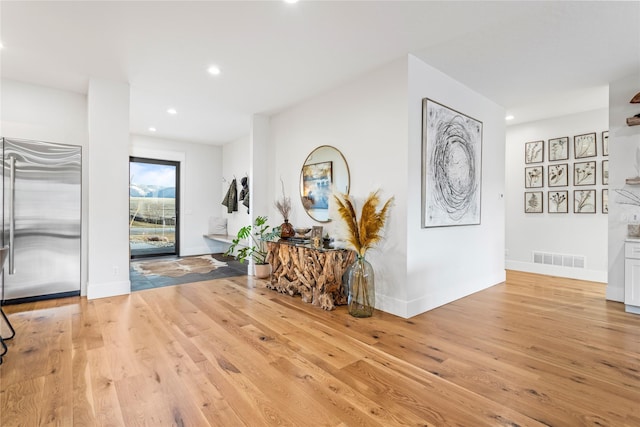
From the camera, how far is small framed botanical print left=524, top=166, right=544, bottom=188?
17.0ft

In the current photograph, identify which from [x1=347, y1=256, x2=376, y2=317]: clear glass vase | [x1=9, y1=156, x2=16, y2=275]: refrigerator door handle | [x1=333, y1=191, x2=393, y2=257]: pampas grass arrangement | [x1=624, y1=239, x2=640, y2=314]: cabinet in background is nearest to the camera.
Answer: [x1=333, y1=191, x2=393, y2=257]: pampas grass arrangement

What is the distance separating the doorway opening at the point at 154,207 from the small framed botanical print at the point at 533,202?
7.30 metres

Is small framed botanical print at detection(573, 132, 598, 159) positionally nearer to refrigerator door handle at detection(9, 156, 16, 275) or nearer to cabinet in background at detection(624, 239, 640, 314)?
cabinet in background at detection(624, 239, 640, 314)

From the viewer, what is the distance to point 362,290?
3.13 metres

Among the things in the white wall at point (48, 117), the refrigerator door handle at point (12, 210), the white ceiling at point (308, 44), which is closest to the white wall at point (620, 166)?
the white ceiling at point (308, 44)

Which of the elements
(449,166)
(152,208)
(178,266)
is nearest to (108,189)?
(178,266)

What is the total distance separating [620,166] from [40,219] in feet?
23.3

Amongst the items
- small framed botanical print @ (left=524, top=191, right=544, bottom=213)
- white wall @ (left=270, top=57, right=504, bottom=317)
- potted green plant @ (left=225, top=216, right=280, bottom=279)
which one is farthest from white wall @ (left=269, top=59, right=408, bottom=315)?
small framed botanical print @ (left=524, top=191, right=544, bottom=213)

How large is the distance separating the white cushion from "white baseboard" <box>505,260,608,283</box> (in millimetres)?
6309

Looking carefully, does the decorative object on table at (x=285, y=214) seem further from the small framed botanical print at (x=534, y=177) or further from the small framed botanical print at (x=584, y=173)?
the small framed botanical print at (x=584, y=173)

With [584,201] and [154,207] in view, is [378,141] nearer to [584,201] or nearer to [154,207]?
[584,201]

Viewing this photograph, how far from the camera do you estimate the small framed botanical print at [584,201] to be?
182 inches

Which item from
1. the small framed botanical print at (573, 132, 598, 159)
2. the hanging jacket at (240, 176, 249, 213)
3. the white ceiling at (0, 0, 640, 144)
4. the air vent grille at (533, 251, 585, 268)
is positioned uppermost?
the white ceiling at (0, 0, 640, 144)

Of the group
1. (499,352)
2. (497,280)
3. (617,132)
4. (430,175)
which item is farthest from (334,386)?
(617,132)
